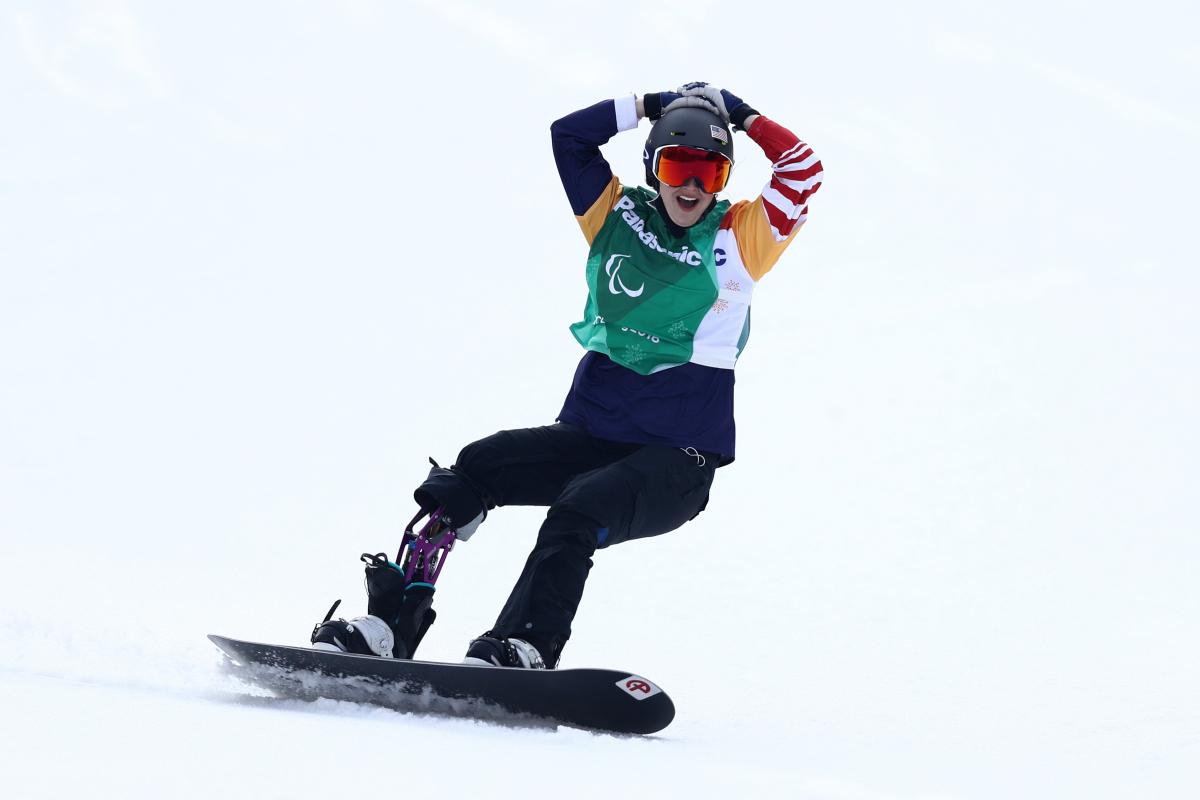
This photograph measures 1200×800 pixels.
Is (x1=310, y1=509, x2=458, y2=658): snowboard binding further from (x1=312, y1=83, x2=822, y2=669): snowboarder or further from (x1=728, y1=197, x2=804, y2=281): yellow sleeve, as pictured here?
(x1=728, y1=197, x2=804, y2=281): yellow sleeve

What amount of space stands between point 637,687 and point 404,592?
943 millimetres

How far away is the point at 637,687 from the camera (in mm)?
3736

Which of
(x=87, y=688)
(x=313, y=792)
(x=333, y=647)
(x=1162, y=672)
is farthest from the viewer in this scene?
(x=1162, y=672)

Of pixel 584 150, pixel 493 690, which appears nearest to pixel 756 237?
pixel 584 150

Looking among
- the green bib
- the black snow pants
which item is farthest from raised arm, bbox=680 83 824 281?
the black snow pants

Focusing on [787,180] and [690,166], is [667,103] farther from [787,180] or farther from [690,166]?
[787,180]

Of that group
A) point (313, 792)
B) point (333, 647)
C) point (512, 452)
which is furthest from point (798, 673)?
point (313, 792)

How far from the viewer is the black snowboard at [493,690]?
3.73 meters

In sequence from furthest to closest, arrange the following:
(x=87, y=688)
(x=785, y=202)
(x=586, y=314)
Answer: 1. (x=586, y=314)
2. (x=785, y=202)
3. (x=87, y=688)

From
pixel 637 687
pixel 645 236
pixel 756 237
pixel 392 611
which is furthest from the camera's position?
pixel 645 236

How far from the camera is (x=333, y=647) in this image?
398 centimetres

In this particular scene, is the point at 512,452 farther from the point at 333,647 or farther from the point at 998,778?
the point at 998,778

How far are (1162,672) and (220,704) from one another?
150 inches

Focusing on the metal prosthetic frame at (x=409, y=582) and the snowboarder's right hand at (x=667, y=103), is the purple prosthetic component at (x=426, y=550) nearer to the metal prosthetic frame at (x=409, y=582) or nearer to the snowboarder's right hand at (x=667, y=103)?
the metal prosthetic frame at (x=409, y=582)
